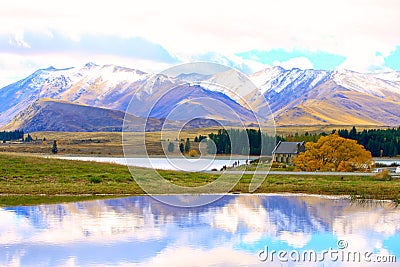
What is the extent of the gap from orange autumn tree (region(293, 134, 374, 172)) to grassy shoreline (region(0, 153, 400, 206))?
14.4 metres

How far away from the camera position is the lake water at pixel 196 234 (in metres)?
26.1

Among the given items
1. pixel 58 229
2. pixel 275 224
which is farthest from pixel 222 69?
pixel 58 229

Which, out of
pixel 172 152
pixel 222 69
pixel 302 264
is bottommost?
pixel 302 264

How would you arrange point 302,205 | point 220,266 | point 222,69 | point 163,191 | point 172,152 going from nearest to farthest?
point 220,266
point 222,69
point 302,205
point 163,191
point 172,152

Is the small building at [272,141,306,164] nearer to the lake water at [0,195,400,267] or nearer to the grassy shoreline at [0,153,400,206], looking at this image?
the grassy shoreline at [0,153,400,206]

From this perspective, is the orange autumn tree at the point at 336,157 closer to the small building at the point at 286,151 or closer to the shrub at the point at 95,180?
the small building at the point at 286,151

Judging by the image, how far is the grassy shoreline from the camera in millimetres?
47750

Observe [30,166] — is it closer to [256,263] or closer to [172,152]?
[172,152]

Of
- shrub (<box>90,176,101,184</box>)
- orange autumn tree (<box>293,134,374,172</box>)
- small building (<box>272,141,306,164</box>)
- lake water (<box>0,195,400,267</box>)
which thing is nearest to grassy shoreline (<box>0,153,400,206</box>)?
shrub (<box>90,176,101,184</box>)

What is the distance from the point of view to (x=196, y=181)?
57.5m

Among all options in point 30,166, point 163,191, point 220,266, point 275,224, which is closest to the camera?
point 220,266

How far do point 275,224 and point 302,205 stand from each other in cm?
899

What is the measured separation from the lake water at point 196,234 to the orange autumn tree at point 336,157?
36.0 meters

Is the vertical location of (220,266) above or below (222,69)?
below
